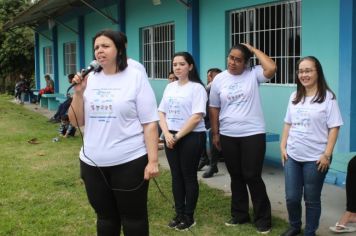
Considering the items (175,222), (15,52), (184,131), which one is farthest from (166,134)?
(15,52)

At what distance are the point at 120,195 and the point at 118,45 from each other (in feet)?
3.23

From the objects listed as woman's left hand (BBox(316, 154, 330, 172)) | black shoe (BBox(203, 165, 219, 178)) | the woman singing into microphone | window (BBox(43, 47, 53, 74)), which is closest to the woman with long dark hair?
woman's left hand (BBox(316, 154, 330, 172))

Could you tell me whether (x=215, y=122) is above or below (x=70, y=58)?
below

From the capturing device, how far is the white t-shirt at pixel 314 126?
3.99 metres

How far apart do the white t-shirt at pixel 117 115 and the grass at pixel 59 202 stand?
1.62 metres

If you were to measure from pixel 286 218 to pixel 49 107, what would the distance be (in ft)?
48.8

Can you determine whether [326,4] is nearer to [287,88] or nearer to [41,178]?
[287,88]

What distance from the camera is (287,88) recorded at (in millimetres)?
7355

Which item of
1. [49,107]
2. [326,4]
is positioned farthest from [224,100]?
[49,107]

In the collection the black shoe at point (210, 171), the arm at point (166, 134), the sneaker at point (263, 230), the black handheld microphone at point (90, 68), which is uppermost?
the black handheld microphone at point (90, 68)

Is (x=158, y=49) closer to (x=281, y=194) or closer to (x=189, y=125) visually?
(x=281, y=194)

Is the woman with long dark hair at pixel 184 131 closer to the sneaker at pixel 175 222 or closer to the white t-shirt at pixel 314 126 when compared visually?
the sneaker at pixel 175 222

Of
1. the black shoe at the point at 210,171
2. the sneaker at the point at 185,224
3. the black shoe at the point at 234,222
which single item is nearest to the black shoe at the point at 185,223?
the sneaker at the point at 185,224

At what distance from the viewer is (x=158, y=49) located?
37.7 ft
